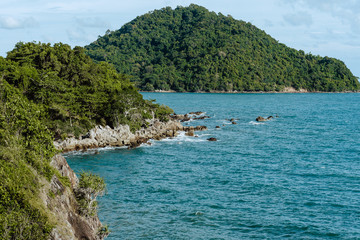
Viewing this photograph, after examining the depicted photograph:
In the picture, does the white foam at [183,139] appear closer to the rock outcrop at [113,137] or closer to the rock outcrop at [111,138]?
the rock outcrop at [113,137]

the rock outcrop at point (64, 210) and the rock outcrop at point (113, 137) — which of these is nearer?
the rock outcrop at point (64, 210)

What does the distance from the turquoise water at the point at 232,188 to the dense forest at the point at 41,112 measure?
29.1 feet

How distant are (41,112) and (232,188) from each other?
2570 centimetres

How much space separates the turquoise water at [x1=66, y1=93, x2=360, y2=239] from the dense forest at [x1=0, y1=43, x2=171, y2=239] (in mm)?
8875

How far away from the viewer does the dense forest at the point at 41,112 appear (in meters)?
19.1

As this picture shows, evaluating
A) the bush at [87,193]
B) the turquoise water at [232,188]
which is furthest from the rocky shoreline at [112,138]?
the bush at [87,193]

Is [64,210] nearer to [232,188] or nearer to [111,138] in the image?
[232,188]

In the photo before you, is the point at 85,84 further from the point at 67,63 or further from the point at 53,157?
the point at 53,157

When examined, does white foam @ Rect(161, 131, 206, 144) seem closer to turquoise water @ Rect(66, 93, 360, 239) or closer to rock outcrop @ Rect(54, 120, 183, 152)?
turquoise water @ Rect(66, 93, 360, 239)

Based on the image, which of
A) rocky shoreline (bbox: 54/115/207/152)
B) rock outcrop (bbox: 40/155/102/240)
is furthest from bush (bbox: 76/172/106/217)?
rocky shoreline (bbox: 54/115/207/152)

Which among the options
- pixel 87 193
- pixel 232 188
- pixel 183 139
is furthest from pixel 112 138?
pixel 87 193

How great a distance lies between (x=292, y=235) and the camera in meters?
28.2

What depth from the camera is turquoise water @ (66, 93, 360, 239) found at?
29328 mm

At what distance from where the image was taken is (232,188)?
39250 mm
